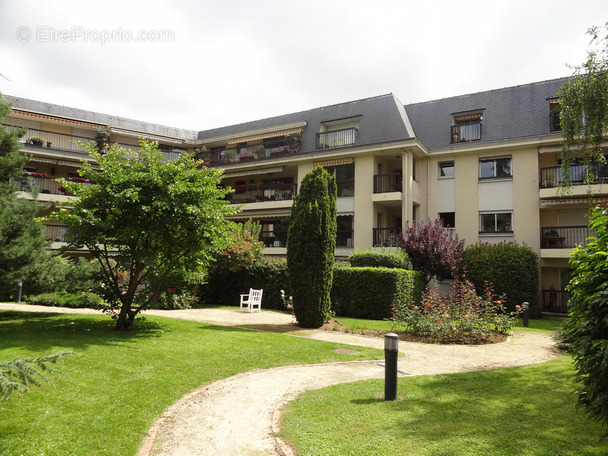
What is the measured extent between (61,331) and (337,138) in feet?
73.8

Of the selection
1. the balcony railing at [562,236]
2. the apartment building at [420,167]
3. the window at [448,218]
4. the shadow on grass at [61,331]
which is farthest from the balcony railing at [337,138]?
the shadow on grass at [61,331]

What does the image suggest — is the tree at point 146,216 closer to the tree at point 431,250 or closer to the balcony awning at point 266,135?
the tree at point 431,250

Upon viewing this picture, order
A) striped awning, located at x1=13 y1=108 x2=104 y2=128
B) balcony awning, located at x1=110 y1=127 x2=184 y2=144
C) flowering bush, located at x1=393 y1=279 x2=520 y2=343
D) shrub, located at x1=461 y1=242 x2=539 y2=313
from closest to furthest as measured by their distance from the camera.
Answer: flowering bush, located at x1=393 y1=279 x2=520 y2=343 < shrub, located at x1=461 y1=242 x2=539 y2=313 < striped awning, located at x1=13 y1=108 x2=104 y2=128 < balcony awning, located at x1=110 y1=127 x2=184 y2=144

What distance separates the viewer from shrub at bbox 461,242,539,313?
20.4 metres

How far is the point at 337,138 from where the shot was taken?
2895 cm

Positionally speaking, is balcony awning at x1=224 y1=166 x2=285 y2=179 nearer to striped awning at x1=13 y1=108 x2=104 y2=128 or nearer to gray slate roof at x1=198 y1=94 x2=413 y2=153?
gray slate roof at x1=198 y1=94 x2=413 y2=153

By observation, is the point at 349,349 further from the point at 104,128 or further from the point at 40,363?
the point at 104,128

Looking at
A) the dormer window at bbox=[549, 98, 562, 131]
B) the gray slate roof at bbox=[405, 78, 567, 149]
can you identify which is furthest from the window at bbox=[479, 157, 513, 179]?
the dormer window at bbox=[549, 98, 562, 131]

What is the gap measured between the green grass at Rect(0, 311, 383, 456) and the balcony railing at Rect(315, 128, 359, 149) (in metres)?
18.6

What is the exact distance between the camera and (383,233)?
2547cm

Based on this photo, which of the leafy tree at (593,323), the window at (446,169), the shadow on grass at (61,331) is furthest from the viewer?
the window at (446,169)

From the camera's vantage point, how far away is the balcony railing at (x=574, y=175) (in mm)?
21359

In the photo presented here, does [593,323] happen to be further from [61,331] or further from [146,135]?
[146,135]

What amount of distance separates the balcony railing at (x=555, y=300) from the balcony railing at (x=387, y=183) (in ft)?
33.5
